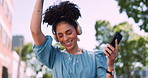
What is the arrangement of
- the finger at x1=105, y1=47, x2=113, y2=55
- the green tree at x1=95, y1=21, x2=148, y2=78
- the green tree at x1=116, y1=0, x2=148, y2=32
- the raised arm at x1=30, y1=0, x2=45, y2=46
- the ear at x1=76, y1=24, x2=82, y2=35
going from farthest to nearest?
the green tree at x1=95, y1=21, x2=148, y2=78
the green tree at x1=116, y1=0, x2=148, y2=32
the ear at x1=76, y1=24, x2=82, y2=35
the raised arm at x1=30, y1=0, x2=45, y2=46
the finger at x1=105, y1=47, x2=113, y2=55

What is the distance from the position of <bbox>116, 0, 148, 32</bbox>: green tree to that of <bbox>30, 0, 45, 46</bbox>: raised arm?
9.05 metres

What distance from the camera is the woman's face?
9.36 feet

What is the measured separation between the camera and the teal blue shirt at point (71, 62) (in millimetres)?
2746

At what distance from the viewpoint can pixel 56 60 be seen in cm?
288

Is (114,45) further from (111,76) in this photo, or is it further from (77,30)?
(77,30)

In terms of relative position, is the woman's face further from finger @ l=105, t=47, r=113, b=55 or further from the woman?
finger @ l=105, t=47, r=113, b=55

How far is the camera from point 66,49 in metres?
2.96

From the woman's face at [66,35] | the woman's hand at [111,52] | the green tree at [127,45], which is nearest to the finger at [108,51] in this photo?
the woman's hand at [111,52]

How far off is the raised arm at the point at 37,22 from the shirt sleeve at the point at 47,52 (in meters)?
0.08

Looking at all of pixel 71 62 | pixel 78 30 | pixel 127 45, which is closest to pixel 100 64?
pixel 71 62

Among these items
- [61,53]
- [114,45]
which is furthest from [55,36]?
[114,45]

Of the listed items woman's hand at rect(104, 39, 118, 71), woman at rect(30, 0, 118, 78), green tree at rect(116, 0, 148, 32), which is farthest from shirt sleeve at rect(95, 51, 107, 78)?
green tree at rect(116, 0, 148, 32)

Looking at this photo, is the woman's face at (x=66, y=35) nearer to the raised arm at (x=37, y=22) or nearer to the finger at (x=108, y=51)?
the raised arm at (x=37, y=22)

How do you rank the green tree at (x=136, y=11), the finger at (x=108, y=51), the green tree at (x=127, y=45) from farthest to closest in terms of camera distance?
the green tree at (x=127, y=45) → the green tree at (x=136, y=11) → the finger at (x=108, y=51)
